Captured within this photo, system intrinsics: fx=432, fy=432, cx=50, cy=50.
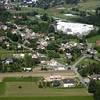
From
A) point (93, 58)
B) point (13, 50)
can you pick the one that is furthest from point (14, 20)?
point (93, 58)

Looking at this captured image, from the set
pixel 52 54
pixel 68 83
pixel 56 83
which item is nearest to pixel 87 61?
pixel 52 54

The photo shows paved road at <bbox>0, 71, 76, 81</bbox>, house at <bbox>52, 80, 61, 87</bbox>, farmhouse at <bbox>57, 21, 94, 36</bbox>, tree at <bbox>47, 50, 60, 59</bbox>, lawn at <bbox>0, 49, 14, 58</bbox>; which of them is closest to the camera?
house at <bbox>52, 80, 61, 87</bbox>

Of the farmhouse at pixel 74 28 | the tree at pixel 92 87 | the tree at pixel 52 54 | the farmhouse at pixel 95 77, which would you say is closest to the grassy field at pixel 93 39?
the farmhouse at pixel 74 28

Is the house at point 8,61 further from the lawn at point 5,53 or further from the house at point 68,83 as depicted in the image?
the house at point 68,83

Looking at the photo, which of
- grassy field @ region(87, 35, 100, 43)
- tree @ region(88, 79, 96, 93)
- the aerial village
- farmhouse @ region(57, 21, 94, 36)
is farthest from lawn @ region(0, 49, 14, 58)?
farmhouse @ region(57, 21, 94, 36)

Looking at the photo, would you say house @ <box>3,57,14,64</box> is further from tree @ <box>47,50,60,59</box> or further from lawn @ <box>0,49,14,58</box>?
tree @ <box>47,50,60,59</box>

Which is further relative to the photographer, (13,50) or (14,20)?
(14,20)

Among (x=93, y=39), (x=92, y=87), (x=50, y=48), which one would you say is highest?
(x=50, y=48)

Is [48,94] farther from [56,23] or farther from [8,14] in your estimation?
[8,14]

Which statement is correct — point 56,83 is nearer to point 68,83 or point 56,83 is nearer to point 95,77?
point 68,83
